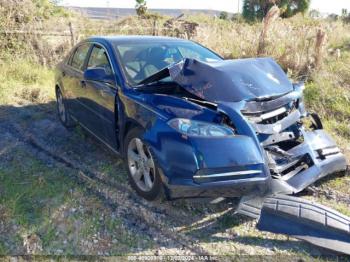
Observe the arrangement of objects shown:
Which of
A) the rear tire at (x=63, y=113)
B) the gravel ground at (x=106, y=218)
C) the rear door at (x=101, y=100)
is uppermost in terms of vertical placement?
the rear door at (x=101, y=100)

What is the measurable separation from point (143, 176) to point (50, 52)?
8.02m

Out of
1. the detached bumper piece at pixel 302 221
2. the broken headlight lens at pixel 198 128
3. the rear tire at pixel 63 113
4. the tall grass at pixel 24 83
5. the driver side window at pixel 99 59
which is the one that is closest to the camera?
the detached bumper piece at pixel 302 221

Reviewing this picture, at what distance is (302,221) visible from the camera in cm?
305

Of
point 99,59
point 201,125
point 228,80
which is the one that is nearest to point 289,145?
point 228,80

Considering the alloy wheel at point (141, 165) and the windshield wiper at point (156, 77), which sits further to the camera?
the windshield wiper at point (156, 77)

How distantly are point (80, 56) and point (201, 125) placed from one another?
2.91 m

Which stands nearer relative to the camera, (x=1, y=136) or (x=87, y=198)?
(x=87, y=198)

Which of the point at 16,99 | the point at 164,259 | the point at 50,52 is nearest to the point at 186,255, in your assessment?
the point at 164,259

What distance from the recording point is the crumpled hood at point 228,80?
136 inches

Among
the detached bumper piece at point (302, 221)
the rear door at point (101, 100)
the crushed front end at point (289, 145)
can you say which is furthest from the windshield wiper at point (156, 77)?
the detached bumper piece at point (302, 221)

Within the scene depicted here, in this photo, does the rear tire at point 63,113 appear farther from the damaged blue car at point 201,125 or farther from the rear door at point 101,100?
the damaged blue car at point 201,125

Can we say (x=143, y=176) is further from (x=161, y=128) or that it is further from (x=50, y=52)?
(x=50, y=52)

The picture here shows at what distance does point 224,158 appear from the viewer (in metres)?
2.97

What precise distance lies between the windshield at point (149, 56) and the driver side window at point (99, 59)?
178 millimetres
